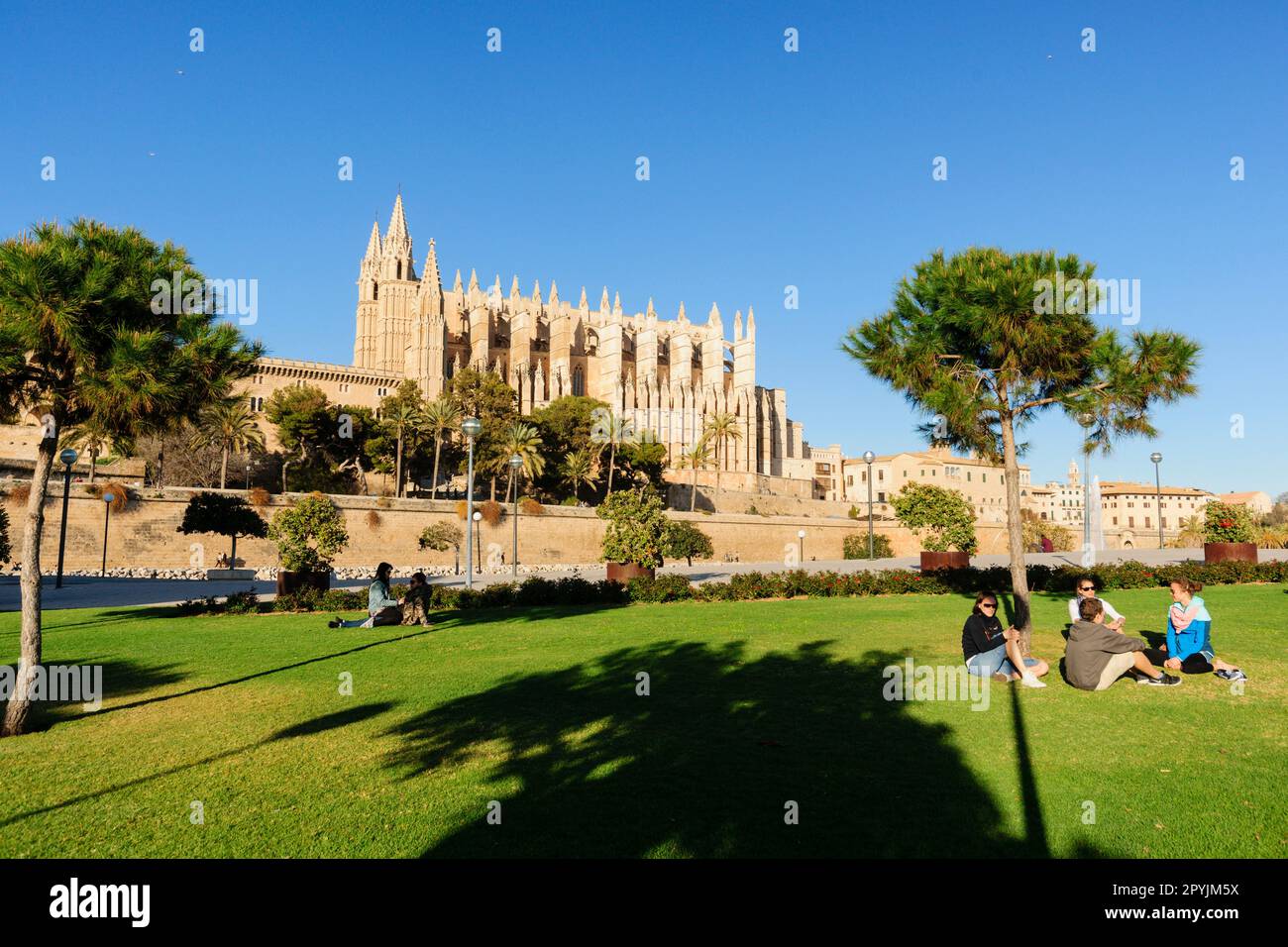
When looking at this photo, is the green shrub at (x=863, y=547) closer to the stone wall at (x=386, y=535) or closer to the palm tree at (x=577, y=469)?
the stone wall at (x=386, y=535)

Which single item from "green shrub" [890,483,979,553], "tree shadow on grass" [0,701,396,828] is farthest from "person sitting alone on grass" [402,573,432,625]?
"green shrub" [890,483,979,553]

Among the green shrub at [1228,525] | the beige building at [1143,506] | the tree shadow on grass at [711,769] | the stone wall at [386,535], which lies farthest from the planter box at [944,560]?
the beige building at [1143,506]

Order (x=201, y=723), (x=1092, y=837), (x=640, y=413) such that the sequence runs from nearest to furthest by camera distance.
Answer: (x=1092, y=837) < (x=201, y=723) < (x=640, y=413)

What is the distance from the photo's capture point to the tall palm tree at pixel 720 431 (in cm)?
7588

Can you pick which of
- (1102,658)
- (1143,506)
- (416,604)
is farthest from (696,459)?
(1143,506)

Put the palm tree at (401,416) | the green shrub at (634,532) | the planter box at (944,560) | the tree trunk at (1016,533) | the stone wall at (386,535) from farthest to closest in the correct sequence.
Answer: the palm tree at (401,416) < the stone wall at (386,535) < the planter box at (944,560) < the green shrub at (634,532) < the tree trunk at (1016,533)

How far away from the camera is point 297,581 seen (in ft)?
52.5

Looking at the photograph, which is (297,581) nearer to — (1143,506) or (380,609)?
(380,609)

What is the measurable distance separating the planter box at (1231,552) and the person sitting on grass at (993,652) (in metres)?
17.3
